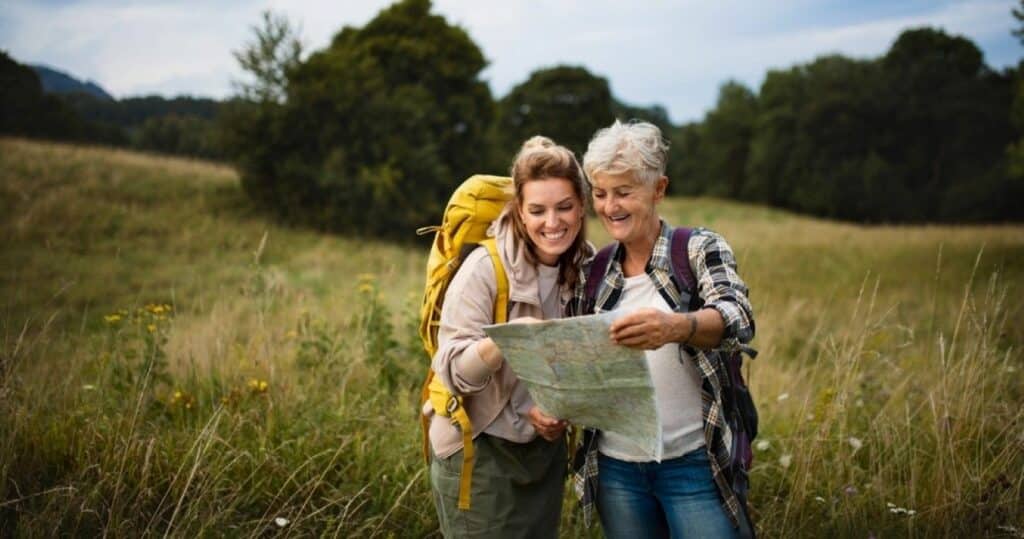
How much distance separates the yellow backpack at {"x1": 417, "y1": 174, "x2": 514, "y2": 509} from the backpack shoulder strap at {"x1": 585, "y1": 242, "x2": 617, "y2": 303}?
0.32 m

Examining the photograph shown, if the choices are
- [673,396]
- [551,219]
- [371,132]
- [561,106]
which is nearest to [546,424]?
[673,396]

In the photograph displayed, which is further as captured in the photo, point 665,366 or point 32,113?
point 32,113

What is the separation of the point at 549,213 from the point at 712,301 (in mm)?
590

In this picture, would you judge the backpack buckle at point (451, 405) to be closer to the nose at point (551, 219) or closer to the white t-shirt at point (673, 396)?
the white t-shirt at point (673, 396)

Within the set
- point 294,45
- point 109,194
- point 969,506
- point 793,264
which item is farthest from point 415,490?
point 294,45

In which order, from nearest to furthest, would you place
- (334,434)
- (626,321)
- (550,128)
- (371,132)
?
(626,321)
(334,434)
(371,132)
(550,128)

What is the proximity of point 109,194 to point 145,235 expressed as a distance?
8.45 feet

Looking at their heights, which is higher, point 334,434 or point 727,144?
point 727,144

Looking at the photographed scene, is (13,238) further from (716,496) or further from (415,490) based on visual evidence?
(716,496)

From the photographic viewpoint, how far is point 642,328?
165cm

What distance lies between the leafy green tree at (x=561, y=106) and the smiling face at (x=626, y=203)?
39677 millimetres

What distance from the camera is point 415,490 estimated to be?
3.26 metres

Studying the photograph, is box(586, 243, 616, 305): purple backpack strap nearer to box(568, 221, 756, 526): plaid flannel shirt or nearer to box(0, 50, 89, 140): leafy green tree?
box(568, 221, 756, 526): plaid flannel shirt

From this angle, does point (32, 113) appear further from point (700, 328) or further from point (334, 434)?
point (700, 328)
